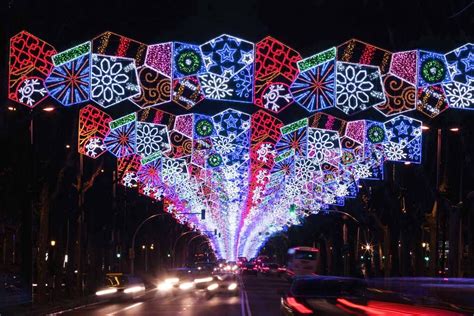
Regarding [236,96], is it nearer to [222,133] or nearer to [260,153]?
[222,133]

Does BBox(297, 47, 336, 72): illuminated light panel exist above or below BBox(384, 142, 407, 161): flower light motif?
above

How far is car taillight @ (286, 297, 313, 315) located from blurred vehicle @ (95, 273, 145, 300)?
31212 millimetres

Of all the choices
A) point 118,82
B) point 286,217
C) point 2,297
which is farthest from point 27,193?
point 286,217

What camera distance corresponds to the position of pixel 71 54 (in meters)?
27.1

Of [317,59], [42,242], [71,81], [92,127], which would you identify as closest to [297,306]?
[317,59]

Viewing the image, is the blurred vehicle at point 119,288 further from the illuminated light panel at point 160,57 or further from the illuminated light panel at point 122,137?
the illuminated light panel at point 160,57

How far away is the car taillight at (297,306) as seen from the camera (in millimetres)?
13940

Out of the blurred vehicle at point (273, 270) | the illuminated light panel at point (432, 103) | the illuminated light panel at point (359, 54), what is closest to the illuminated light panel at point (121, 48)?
the illuminated light panel at point (359, 54)

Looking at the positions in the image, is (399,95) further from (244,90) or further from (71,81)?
(71,81)

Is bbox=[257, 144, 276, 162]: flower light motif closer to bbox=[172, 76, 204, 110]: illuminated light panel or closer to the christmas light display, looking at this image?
the christmas light display

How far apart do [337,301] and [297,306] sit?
115 centimetres

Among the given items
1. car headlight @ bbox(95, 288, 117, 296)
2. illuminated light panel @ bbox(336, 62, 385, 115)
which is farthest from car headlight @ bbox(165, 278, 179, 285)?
illuminated light panel @ bbox(336, 62, 385, 115)

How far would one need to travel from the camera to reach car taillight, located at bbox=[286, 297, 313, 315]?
1394 cm

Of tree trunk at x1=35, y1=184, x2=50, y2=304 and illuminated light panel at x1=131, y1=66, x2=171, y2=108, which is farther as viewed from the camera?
tree trunk at x1=35, y1=184, x2=50, y2=304
